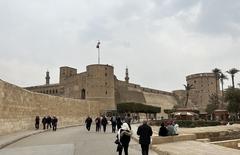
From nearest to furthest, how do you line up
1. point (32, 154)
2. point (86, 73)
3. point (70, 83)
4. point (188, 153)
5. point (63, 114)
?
point (188, 153), point (32, 154), point (63, 114), point (86, 73), point (70, 83)

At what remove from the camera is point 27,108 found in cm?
2770

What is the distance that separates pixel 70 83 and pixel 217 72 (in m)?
32.9

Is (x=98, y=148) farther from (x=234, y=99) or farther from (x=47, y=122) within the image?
(x=234, y=99)

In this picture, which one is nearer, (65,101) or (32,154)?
(32,154)

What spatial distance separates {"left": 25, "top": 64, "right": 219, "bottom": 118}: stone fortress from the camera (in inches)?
2623

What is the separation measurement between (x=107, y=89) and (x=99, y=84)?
1787mm

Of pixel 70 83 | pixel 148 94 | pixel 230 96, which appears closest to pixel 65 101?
pixel 230 96

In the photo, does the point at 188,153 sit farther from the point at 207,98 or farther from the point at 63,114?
the point at 207,98

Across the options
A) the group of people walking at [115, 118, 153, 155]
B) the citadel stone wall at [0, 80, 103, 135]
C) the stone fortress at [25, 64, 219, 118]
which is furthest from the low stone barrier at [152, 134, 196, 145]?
the stone fortress at [25, 64, 219, 118]

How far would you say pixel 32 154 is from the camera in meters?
12.7

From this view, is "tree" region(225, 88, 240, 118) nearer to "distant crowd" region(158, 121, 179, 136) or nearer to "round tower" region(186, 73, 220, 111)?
"distant crowd" region(158, 121, 179, 136)

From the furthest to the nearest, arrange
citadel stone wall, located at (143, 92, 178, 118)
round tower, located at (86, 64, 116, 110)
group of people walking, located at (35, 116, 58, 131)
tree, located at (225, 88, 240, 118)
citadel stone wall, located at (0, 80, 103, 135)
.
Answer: citadel stone wall, located at (143, 92, 178, 118), round tower, located at (86, 64, 116, 110), tree, located at (225, 88, 240, 118), group of people walking, located at (35, 116, 58, 131), citadel stone wall, located at (0, 80, 103, 135)

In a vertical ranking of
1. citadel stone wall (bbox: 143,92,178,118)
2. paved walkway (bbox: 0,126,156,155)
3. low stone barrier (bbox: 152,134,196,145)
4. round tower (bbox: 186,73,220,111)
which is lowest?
paved walkway (bbox: 0,126,156,155)

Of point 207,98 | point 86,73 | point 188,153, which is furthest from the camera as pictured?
point 207,98
